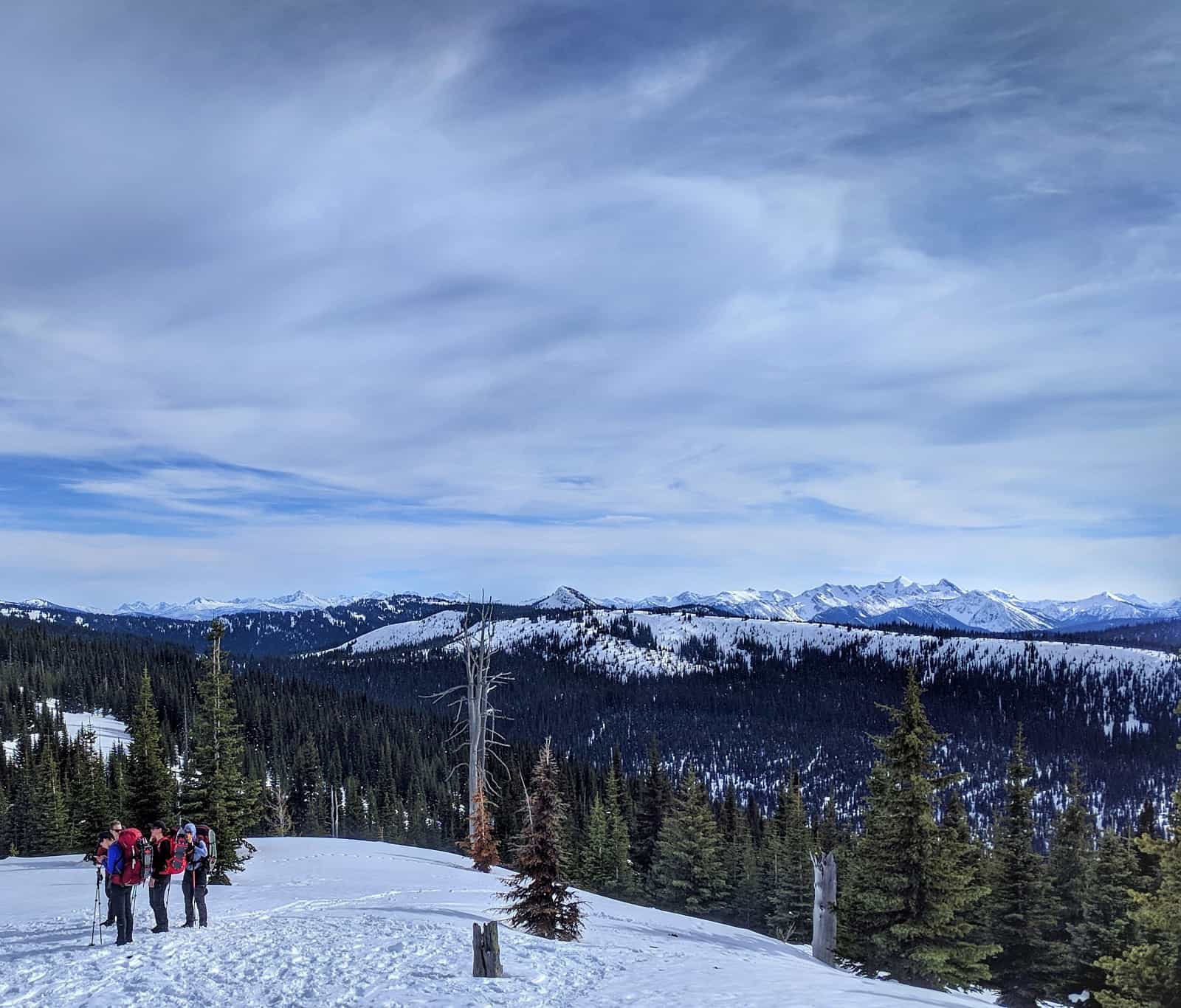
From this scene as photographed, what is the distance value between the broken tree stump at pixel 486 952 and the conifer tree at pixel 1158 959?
1222cm

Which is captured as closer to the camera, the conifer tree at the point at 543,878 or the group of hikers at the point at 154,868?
the group of hikers at the point at 154,868

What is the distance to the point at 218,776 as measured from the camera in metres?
27.6

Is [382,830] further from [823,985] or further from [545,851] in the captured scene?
[823,985]

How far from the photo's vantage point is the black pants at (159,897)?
47.7 ft

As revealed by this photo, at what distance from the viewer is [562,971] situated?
13000 millimetres

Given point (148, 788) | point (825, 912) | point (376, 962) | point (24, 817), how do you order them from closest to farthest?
point (376, 962) < point (825, 912) < point (148, 788) < point (24, 817)

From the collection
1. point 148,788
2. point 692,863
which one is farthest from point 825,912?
point 148,788

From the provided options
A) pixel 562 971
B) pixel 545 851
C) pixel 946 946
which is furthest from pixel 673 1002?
pixel 946 946

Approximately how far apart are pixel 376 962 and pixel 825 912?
13481 mm

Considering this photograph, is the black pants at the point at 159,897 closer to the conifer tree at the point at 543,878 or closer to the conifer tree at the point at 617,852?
the conifer tree at the point at 543,878

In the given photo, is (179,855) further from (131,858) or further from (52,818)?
(52,818)

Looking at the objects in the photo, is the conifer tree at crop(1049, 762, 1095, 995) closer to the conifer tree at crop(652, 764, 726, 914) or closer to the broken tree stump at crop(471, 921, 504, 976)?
the conifer tree at crop(652, 764, 726, 914)

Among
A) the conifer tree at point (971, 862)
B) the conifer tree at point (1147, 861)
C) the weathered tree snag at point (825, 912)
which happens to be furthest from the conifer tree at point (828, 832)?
the weathered tree snag at point (825, 912)

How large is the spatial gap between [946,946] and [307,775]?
97.4 m
